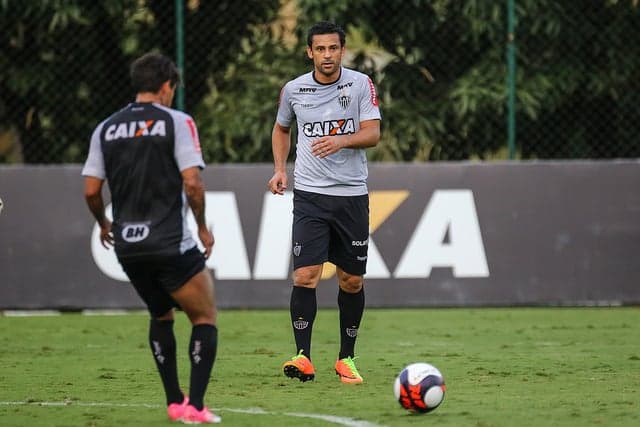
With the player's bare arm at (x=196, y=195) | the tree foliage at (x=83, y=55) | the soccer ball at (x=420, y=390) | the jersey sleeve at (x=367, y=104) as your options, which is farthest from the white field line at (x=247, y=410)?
the tree foliage at (x=83, y=55)

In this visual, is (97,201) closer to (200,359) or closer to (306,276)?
(200,359)

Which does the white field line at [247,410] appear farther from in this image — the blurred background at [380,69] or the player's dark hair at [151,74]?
the blurred background at [380,69]

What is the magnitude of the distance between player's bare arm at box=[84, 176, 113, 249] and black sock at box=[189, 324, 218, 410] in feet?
2.14

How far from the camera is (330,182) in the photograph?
9.28m

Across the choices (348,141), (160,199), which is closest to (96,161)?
(160,199)

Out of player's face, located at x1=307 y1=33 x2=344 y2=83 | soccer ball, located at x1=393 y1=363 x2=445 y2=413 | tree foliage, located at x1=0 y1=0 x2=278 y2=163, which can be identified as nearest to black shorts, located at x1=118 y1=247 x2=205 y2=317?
soccer ball, located at x1=393 y1=363 x2=445 y2=413

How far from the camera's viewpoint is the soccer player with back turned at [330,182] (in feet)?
30.3

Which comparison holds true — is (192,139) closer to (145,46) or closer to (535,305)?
(535,305)

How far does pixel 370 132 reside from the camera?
915cm

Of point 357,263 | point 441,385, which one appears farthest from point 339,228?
point 441,385

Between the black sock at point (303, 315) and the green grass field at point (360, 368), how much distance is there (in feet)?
0.92

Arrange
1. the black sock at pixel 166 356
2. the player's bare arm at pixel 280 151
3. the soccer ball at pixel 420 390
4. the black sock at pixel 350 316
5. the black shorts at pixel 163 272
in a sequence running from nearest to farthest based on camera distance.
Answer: the black shorts at pixel 163 272 < the black sock at pixel 166 356 < the soccer ball at pixel 420 390 < the black sock at pixel 350 316 < the player's bare arm at pixel 280 151

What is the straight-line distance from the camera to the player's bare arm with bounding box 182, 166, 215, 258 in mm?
6863

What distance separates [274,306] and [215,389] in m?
5.86
